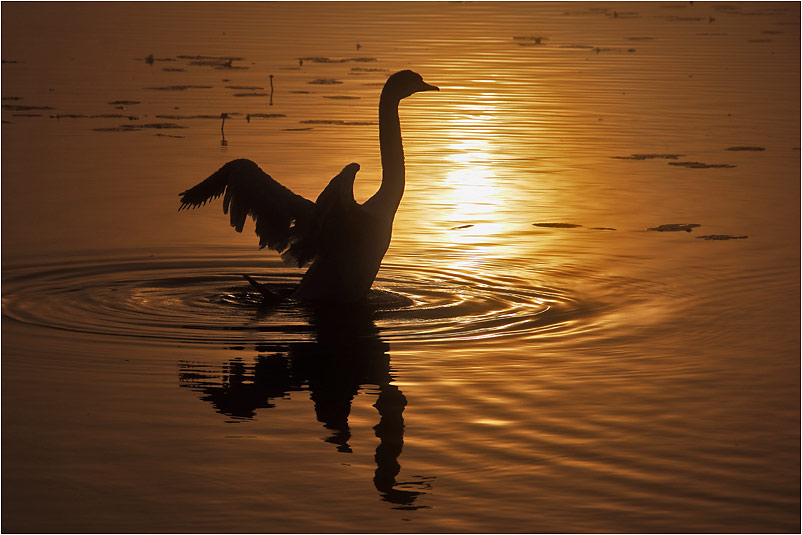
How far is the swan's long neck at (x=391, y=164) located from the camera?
1005cm

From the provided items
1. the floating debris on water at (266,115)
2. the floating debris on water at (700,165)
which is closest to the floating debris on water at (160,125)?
the floating debris on water at (266,115)

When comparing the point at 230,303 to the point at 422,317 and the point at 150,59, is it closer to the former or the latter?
the point at 422,317

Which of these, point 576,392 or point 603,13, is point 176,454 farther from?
point 603,13

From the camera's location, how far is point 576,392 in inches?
308

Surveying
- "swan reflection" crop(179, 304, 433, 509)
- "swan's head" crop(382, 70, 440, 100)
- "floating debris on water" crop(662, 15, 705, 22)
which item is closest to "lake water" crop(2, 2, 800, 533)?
"swan reflection" crop(179, 304, 433, 509)

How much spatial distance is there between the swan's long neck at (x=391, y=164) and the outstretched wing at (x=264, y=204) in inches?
22.3

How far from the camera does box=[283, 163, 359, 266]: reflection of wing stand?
8734 mm

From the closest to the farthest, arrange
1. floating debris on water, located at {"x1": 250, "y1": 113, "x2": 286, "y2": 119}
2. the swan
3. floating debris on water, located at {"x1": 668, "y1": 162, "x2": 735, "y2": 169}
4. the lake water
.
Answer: the lake water → the swan → floating debris on water, located at {"x1": 668, "y1": 162, "x2": 735, "y2": 169} → floating debris on water, located at {"x1": 250, "y1": 113, "x2": 286, "y2": 119}

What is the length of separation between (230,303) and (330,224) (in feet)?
3.42

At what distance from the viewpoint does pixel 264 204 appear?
1012cm

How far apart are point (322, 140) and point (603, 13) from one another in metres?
20.6

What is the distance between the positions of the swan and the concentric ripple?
230mm

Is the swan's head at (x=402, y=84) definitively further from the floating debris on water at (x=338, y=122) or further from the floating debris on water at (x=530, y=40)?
the floating debris on water at (x=530, y=40)

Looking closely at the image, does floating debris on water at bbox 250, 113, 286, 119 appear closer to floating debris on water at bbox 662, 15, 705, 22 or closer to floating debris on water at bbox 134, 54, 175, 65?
floating debris on water at bbox 134, 54, 175, 65
